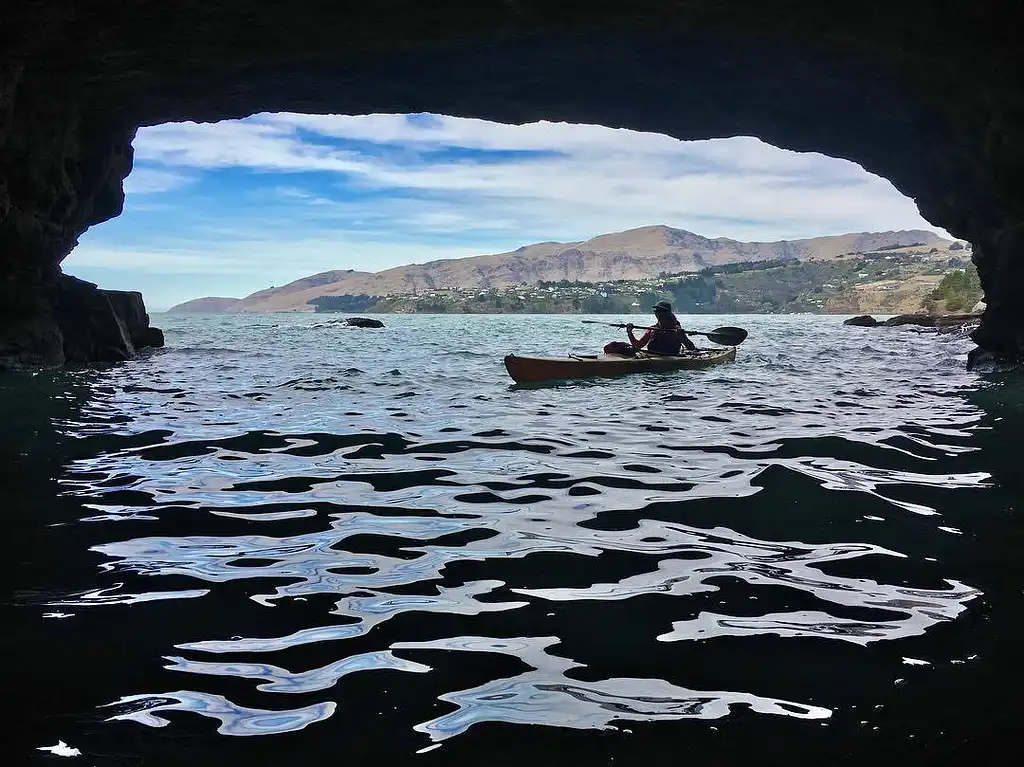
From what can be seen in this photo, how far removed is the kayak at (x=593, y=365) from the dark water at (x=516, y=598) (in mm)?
5225

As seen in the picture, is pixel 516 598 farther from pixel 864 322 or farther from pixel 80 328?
pixel 864 322

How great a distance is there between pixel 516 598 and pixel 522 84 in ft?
48.0

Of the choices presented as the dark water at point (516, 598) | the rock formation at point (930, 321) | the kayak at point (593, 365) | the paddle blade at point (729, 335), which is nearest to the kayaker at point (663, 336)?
the kayak at point (593, 365)

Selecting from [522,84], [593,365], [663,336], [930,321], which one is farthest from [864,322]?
[593,365]

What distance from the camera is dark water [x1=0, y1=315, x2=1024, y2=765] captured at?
7.72 ft

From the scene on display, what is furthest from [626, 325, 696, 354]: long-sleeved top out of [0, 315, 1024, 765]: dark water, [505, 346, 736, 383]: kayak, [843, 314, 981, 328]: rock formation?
[843, 314, 981, 328]: rock formation

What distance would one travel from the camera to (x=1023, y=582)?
3648mm

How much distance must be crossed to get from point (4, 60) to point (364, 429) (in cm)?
831

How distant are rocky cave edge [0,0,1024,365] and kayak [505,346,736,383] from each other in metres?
6.31

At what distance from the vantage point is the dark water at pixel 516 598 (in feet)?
7.72

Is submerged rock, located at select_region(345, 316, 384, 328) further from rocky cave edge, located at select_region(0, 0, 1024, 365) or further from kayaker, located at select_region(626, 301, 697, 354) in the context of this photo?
kayaker, located at select_region(626, 301, 697, 354)

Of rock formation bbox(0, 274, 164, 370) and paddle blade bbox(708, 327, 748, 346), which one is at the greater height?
rock formation bbox(0, 274, 164, 370)

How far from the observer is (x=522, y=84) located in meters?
15.7

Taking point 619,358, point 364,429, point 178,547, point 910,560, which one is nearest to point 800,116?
point 619,358
